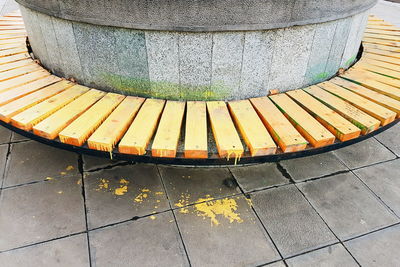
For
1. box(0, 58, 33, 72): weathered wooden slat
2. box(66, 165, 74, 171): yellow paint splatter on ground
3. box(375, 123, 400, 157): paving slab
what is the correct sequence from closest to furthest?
box(66, 165, 74, 171): yellow paint splatter on ground < box(0, 58, 33, 72): weathered wooden slat < box(375, 123, 400, 157): paving slab

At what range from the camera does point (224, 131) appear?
2.98 metres

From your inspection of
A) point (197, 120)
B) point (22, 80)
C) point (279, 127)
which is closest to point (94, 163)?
point (22, 80)

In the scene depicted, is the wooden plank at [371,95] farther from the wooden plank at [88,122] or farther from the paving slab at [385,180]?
the wooden plank at [88,122]

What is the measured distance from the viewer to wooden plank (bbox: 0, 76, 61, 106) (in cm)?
342

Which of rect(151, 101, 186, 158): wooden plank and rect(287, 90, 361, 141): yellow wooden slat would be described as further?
rect(287, 90, 361, 141): yellow wooden slat

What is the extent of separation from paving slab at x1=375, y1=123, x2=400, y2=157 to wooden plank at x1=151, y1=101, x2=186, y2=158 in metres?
2.91

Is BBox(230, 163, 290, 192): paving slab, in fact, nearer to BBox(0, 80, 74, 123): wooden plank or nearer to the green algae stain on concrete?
the green algae stain on concrete

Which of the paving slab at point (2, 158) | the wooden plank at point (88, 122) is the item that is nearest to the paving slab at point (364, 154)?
the wooden plank at point (88, 122)

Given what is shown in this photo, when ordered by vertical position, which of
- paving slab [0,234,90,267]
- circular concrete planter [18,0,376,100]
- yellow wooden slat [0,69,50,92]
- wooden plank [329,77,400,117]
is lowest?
paving slab [0,234,90,267]

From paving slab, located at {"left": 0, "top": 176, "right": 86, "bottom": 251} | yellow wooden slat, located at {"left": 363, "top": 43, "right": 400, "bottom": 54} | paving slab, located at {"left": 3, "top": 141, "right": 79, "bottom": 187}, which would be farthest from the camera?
yellow wooden slat, located at {"left": 363, "top": 43, "right": 400, "bottom": 54}

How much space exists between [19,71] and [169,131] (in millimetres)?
2428

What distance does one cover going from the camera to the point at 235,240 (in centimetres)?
293

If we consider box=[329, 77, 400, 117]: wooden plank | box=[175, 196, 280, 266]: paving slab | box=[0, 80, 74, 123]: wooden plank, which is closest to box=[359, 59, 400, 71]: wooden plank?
box=[329, 77, 400, 117]: wooden plank

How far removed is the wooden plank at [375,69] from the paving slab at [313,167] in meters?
1.30
